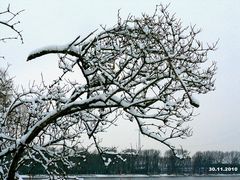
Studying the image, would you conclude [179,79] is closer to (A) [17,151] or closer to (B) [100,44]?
(B) [100,44]

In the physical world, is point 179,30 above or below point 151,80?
above

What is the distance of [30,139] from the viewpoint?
296 inches

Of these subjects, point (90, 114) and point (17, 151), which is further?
point (90, 114)

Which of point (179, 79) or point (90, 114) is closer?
point (179, 79)

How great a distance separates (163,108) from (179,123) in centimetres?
45

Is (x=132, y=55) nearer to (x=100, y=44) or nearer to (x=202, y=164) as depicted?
(x=100, y=44)

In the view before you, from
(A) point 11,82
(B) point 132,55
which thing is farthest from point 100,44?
(A) point 11,82

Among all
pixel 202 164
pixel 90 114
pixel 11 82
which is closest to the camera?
pixel 90 114

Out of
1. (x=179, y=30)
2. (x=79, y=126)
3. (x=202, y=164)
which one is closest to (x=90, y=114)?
(x=79, y=126)

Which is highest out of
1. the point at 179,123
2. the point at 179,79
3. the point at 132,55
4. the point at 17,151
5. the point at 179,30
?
the point at 179,30

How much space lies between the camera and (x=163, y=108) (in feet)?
24.7

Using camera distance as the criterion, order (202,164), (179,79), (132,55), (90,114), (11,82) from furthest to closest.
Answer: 1. (202,164)
2. (11,82)
3. (90,114)
4. (132,55)
5. (179,79)

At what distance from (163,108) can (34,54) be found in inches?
89.5

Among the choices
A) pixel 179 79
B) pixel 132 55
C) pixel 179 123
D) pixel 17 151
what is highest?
pixel 132 55
